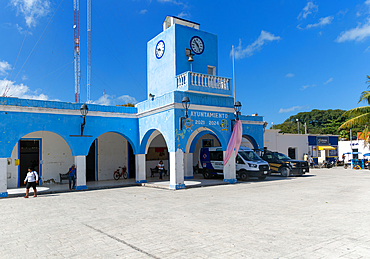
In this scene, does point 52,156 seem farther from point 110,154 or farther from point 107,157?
point 110,154

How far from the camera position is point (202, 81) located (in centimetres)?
1573

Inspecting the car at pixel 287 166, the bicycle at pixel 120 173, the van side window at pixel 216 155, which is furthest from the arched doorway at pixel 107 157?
the car at pixel 287 166

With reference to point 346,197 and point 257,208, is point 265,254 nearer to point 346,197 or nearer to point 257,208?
point 257,208

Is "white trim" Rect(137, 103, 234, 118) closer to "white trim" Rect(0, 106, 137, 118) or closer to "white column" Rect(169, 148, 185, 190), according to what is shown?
"white trim" Rect(0, 106, 137, 118)

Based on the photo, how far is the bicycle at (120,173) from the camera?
19641 millimetres

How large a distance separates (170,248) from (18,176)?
14491 mm

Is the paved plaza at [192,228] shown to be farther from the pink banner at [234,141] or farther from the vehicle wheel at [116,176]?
the vehicle wheel at [116,176]

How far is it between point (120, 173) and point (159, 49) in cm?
892

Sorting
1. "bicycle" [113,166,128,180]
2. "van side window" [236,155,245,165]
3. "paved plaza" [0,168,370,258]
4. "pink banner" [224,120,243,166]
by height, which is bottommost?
"paved plaza" [0,168,370,258]

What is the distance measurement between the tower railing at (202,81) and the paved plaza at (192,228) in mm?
6778

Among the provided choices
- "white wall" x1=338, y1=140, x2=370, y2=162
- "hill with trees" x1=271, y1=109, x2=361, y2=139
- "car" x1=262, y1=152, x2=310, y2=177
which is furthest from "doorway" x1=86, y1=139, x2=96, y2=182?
"hill with trees" x1=271, y1=109, x2=361, y2=139

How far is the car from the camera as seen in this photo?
20203 mm

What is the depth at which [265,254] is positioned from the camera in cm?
487

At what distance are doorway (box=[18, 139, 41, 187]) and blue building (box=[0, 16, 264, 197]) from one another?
53 millimetres
